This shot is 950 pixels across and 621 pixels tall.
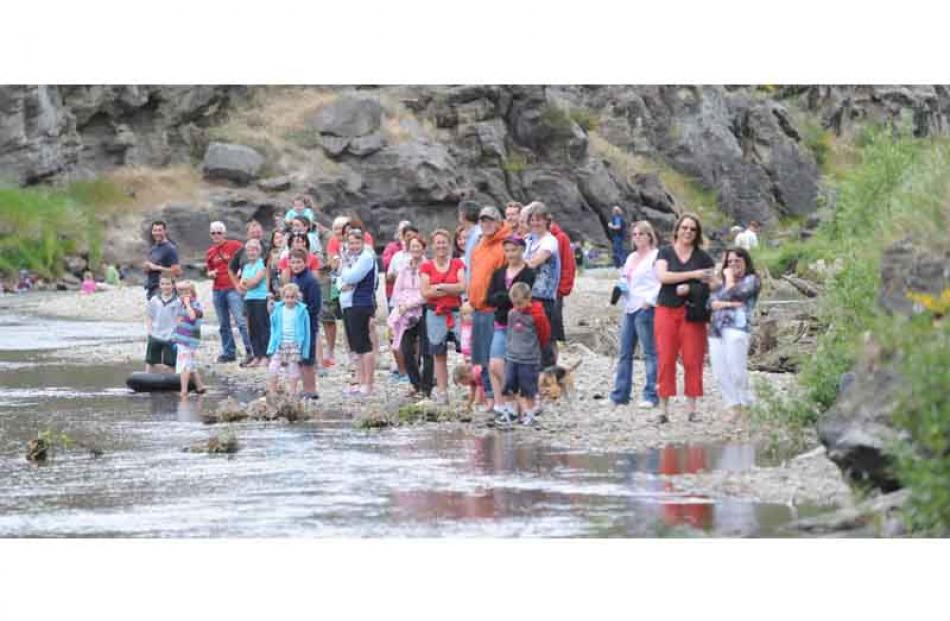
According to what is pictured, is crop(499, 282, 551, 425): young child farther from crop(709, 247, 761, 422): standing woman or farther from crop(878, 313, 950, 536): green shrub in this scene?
crop(878, 313, 950, 536): green shrub

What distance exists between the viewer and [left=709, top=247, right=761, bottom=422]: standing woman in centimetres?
1581

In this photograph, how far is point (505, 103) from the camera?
62438 mm

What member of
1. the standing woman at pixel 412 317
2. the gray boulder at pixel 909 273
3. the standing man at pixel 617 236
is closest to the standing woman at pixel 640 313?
the standing woman at pixel 412 317

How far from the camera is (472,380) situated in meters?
17.1

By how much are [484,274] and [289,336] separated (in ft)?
8.92

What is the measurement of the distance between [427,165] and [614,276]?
39.0ft

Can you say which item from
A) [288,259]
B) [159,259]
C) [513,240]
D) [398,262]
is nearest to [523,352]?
[513,240]

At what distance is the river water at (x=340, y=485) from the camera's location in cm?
1107

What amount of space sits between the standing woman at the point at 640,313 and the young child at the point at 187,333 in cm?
469

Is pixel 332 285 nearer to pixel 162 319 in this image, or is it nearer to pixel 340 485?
pixel 162 319

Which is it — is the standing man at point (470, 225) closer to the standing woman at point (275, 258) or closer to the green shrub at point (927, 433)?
the standing woman at point (275, 258)

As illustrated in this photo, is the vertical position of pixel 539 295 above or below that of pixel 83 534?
above
